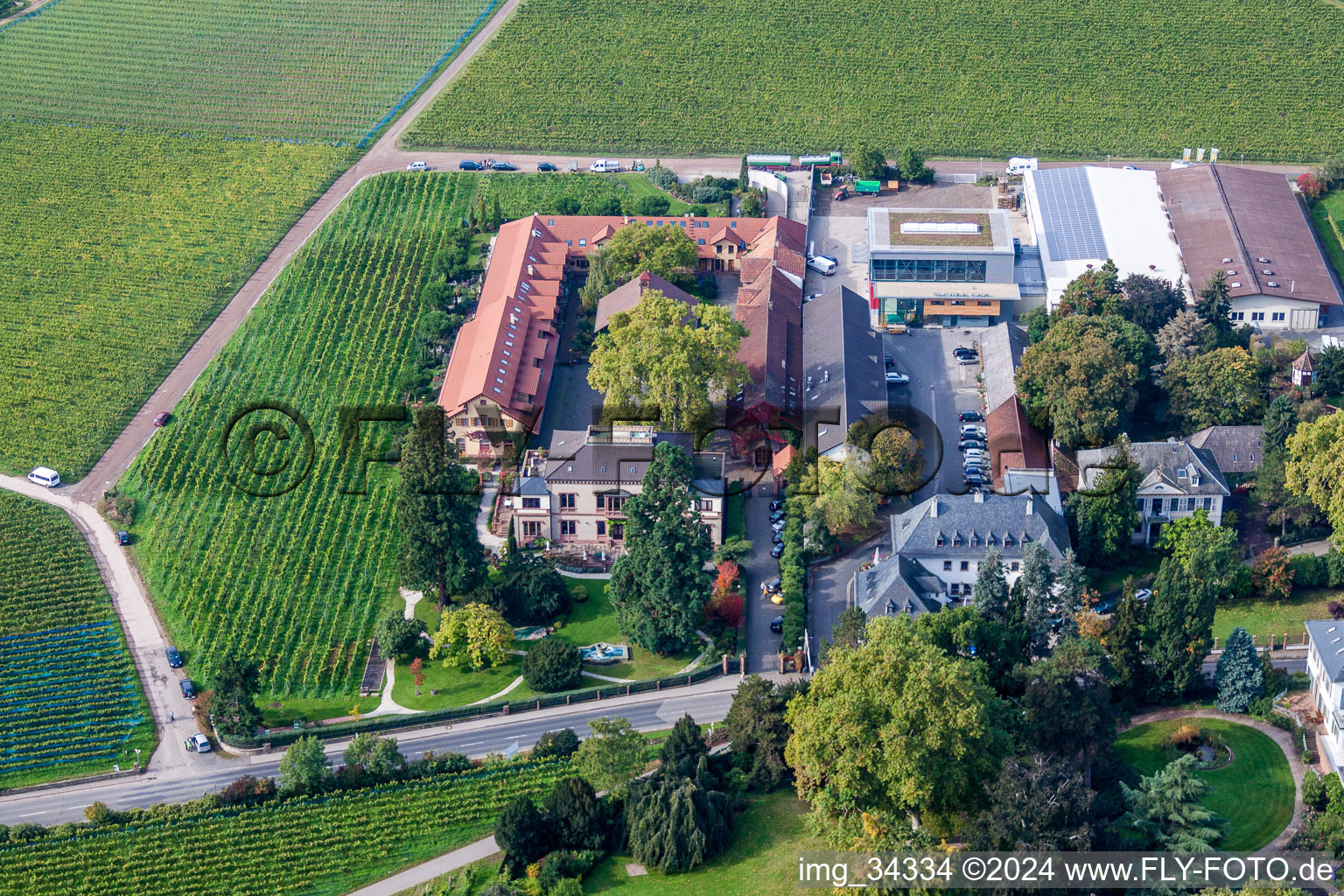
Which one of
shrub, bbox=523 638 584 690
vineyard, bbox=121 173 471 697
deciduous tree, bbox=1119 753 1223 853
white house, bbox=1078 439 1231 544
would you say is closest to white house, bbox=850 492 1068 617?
white house, bbox=1078 439 1231 544

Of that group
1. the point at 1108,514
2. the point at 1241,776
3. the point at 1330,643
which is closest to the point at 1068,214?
the point at 1108,514

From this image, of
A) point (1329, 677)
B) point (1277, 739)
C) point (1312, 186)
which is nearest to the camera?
point (1329, 677)

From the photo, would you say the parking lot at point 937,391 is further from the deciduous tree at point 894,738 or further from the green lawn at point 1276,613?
the deciduous tree at point 894,738

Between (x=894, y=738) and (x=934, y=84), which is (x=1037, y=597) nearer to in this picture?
(x=894, y=738)

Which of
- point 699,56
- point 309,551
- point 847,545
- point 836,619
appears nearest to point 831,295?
point 847,545

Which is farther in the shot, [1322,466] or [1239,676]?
[1322,466]

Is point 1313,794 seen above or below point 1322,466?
below
